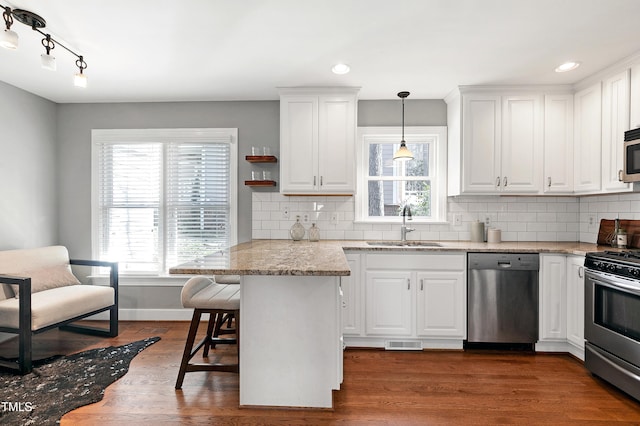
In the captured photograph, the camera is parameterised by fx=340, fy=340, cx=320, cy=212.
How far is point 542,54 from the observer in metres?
2.64

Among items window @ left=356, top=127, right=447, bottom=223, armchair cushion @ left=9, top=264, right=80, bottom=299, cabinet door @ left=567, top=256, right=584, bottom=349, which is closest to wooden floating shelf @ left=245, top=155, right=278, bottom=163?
window @ left=356, top=127, right=447, bottom=223

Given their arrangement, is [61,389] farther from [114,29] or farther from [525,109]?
[525,109]

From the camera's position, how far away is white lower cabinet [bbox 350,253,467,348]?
304cm

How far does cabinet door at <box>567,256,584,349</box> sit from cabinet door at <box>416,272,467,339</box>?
0.86 m

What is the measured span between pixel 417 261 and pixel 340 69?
1809 millimetres

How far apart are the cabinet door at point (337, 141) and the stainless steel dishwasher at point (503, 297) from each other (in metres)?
1.38

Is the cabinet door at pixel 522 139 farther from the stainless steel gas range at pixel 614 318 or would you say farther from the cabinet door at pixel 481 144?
the stainless steel gas range at pixel 614 318

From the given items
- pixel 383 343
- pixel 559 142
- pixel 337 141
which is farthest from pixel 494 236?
pixel 337 141

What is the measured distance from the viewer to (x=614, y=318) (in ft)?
7.89

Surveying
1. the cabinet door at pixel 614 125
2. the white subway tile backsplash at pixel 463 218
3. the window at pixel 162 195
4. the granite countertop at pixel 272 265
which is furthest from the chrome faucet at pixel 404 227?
the window at pixel 162 195

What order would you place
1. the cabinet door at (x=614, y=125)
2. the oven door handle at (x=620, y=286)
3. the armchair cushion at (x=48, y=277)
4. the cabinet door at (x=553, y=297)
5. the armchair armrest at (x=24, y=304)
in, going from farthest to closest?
1. the armchair cushion at (x=48, y=277)
2. the cabinet door at (x=553, y=297)
3. the cabinet door at (x=614, y=125)
4. the armchair armrest at (x=24, y=304)
5. the oven door handle at (x=620, y=286)

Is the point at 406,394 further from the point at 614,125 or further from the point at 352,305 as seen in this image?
the point at 614,125

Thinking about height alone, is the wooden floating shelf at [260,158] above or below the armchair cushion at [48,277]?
above

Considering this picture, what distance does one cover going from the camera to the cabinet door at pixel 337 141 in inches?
Answer: 132
